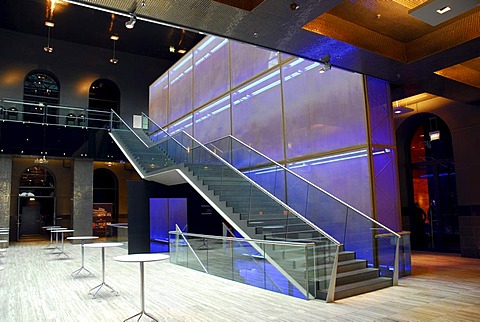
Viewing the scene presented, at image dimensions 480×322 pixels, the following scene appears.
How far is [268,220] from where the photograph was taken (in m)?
7.65

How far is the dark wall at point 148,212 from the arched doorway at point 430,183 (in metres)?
6.35

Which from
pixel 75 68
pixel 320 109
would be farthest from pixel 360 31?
pixel 75 68

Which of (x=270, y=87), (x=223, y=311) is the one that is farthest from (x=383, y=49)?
(x=223, y=311)

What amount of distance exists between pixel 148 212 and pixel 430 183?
8750 mm

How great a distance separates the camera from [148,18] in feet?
16.0

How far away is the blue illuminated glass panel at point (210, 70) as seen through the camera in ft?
40.8

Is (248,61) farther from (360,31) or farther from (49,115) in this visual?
(49,115)

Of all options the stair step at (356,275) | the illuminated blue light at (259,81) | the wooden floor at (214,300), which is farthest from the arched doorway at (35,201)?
the stair step at (356,275)

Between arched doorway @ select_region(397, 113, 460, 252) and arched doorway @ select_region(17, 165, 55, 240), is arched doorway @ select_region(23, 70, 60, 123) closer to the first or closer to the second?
arched doorway @ select_region(17, 165, 55, 240)

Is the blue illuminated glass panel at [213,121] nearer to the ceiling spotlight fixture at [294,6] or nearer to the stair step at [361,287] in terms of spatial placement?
the stair step at [361,287]

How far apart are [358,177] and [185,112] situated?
8901mm

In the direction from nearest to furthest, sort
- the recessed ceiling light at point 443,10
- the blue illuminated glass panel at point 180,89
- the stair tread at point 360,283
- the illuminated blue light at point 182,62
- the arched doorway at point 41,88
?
the recessed ceiling light at point 443,10, the stair tread at point 360,283, the blue illuminated glass panel at point 180,89, the illuminated blue light at point 182,62, the arched doorway at point 41,88

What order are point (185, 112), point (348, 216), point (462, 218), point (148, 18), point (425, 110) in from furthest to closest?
point (185, 112) < point (425, 110) < point (462, 218) < point (348, 216) < point (148, 18)

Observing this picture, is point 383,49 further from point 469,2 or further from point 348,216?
point 348,216
